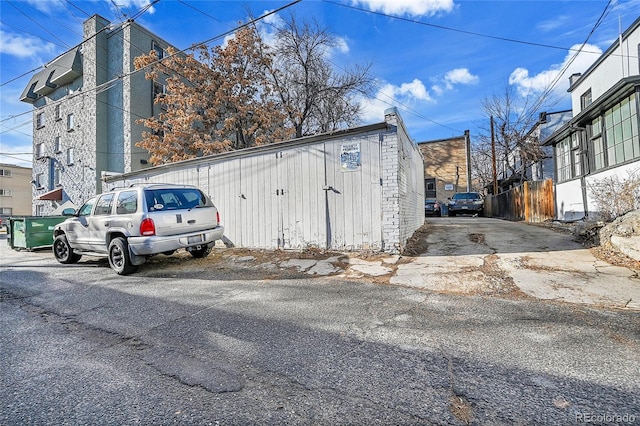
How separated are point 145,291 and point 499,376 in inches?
190

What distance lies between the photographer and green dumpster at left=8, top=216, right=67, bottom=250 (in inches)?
390

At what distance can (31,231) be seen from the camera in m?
9.94

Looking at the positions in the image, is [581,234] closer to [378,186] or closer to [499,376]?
[378,186]

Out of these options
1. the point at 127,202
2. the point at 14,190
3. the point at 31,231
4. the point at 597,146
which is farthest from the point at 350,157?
the point at 14,190

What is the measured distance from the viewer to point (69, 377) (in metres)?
2.29

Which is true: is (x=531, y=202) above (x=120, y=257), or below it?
above

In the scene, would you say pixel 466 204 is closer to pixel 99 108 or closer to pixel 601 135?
pixel 601 135

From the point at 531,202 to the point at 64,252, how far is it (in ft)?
55.2

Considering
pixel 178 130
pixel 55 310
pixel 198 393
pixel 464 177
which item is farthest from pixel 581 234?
pixel 464 177

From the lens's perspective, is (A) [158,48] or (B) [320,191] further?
(A) [158,48]

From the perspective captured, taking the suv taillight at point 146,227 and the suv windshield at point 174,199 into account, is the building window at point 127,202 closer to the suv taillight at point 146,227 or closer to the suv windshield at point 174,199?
the suv windshield at point 174,199

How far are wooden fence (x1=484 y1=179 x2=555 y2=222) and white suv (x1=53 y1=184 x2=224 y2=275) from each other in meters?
12.9

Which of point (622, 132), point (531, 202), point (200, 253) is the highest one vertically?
point (622, 132)

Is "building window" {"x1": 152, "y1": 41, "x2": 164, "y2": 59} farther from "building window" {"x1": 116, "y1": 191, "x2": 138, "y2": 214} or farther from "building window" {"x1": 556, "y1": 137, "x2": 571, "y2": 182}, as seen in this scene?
"building window" {"x1": 556, "y1": 137, "x2": 571, "y2": 182}
